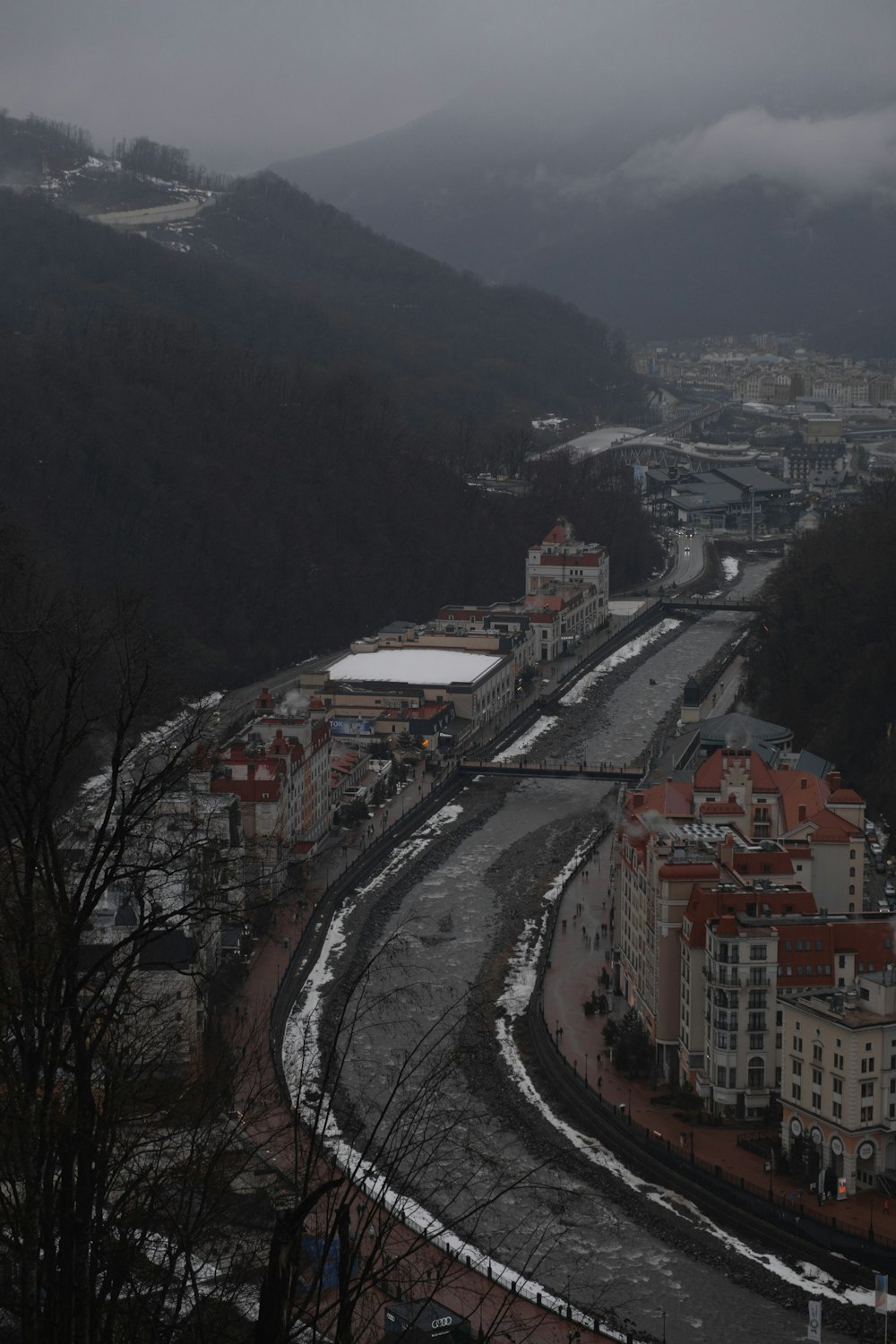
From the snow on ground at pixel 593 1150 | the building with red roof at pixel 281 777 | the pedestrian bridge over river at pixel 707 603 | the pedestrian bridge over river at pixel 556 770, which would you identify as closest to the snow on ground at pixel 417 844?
the building with red roof at pixel 281 777

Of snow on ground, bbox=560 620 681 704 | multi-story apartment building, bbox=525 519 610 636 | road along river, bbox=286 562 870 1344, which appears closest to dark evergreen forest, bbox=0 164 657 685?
multi-story apartment building, bbox=525 519 610 636

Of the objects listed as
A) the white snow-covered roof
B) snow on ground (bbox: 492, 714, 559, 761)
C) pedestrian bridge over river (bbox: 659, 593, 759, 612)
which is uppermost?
the white snow-covered roof

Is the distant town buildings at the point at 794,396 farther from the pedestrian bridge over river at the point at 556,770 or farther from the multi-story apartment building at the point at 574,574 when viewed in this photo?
the pedestrian bridge over river at the point at 556,770

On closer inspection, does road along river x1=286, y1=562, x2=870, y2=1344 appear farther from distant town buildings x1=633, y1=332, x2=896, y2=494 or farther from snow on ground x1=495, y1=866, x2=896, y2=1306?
distant town buildings x1=633, y1=332, x2=896, y2=494

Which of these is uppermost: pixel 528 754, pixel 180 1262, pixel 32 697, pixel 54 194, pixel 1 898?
pixel 54 194

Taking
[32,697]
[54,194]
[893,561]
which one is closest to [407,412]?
[54,194]

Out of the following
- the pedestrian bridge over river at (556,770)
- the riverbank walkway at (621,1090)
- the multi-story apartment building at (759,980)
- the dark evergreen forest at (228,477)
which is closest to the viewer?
the riverbank walkway at (621,1090)

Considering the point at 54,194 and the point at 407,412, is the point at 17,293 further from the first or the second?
the point at 54,194
